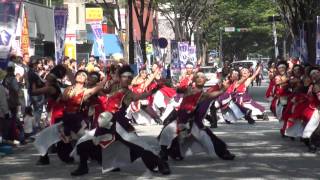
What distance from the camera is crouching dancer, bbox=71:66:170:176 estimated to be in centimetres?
1043

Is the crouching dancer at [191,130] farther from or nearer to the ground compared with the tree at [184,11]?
nearer to the ground

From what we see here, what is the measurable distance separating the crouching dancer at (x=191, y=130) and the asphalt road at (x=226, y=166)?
0.71 ft

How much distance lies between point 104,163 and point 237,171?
192cm

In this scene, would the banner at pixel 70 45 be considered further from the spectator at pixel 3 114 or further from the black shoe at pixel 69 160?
the black shoe at pixel 69 160

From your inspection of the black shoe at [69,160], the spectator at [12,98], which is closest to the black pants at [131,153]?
the black shoe at [69,160]

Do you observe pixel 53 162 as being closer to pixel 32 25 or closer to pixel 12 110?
pixel 12 110

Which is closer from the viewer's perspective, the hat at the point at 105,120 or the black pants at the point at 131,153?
the hat at the point at 105,120

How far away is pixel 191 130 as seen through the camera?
471 inches

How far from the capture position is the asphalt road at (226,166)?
10549 mm

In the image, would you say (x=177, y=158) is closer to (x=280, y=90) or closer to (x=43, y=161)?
(x=43, y=161)

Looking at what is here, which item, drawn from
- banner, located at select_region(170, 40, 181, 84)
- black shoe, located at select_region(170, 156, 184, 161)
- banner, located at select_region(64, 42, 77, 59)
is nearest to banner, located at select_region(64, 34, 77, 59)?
banner, located at select_region(64, 42, 77, 59)

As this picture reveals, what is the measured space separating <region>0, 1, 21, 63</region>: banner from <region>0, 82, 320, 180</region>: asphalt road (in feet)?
6.75

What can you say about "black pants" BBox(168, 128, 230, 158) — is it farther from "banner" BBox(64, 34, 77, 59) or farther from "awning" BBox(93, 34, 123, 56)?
"awning" BBox(93, 34, 123, 56)

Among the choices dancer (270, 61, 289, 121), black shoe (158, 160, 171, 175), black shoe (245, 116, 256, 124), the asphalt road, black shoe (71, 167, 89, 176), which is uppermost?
dancer (270, 61, 289, 121)
